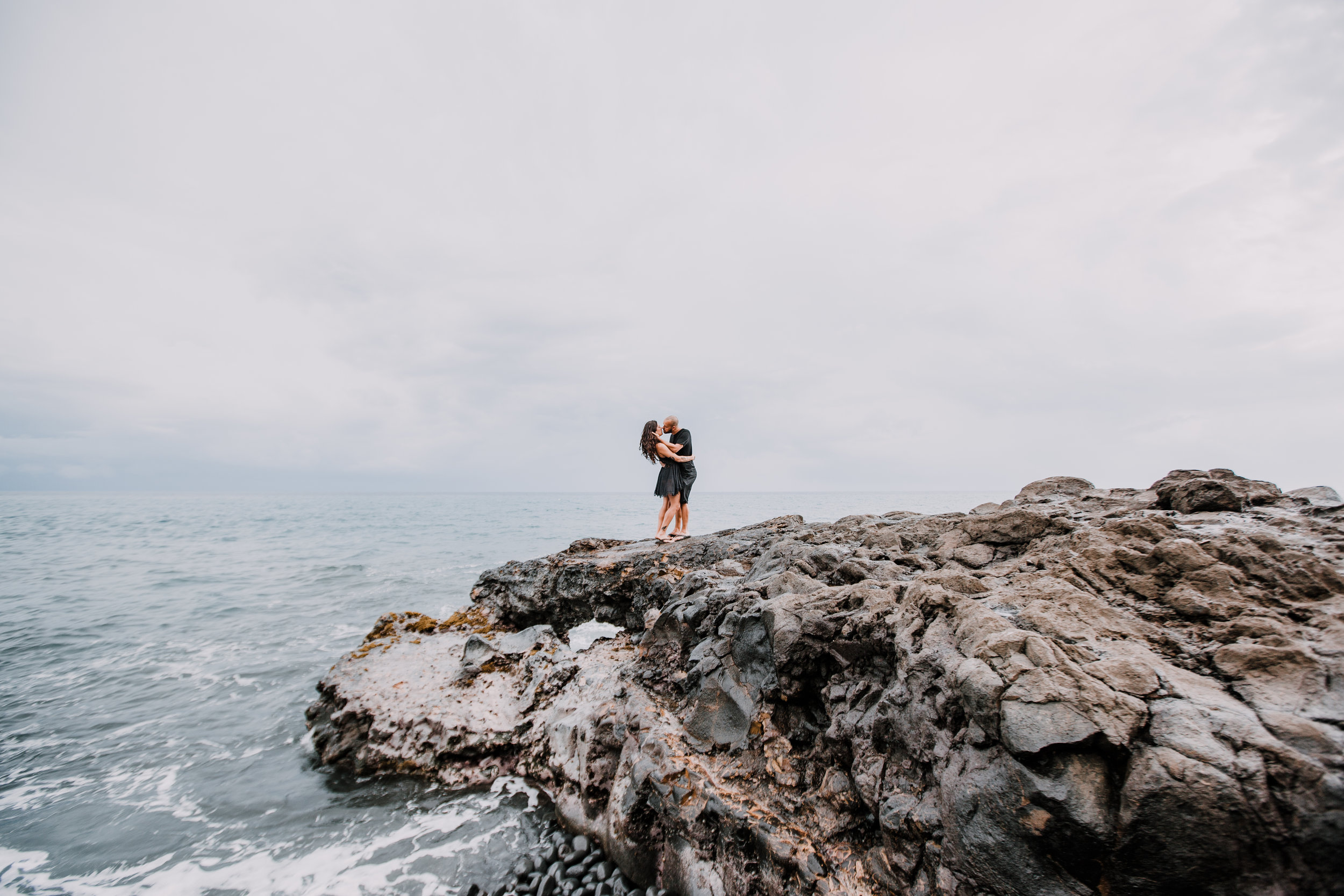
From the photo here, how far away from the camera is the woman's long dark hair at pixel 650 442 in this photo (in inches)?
488

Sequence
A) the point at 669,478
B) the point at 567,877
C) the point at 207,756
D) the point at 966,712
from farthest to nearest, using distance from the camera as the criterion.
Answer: the point at 669,478 < the point at 207,756 < the point at 567,877 < the point at 966,712

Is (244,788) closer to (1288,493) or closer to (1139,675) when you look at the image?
(1139,675)

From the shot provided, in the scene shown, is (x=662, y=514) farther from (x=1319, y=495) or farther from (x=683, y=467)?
(x=1319, y=495)

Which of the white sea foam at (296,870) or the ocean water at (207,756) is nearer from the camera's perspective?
the white sea foam at (296,870)

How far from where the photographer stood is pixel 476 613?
10.8 metres

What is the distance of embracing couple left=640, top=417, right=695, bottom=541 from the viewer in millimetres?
12242

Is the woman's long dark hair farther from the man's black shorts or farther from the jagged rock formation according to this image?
the jagged rock formation

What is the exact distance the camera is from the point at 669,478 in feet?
40.4

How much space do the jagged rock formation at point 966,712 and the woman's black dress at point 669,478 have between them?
4056 millimetres

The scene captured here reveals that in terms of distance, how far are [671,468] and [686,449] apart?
582 mm

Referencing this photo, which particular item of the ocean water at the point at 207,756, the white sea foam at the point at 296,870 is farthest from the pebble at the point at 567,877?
the white sea foam at the point at 296,870

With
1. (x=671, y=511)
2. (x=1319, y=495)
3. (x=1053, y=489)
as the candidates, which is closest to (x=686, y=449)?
(x=671, y=511)

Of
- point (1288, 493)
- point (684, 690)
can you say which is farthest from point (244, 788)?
point (1288, 493)

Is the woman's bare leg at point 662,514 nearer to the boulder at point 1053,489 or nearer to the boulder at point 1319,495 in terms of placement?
the boulder at point 1053,489
